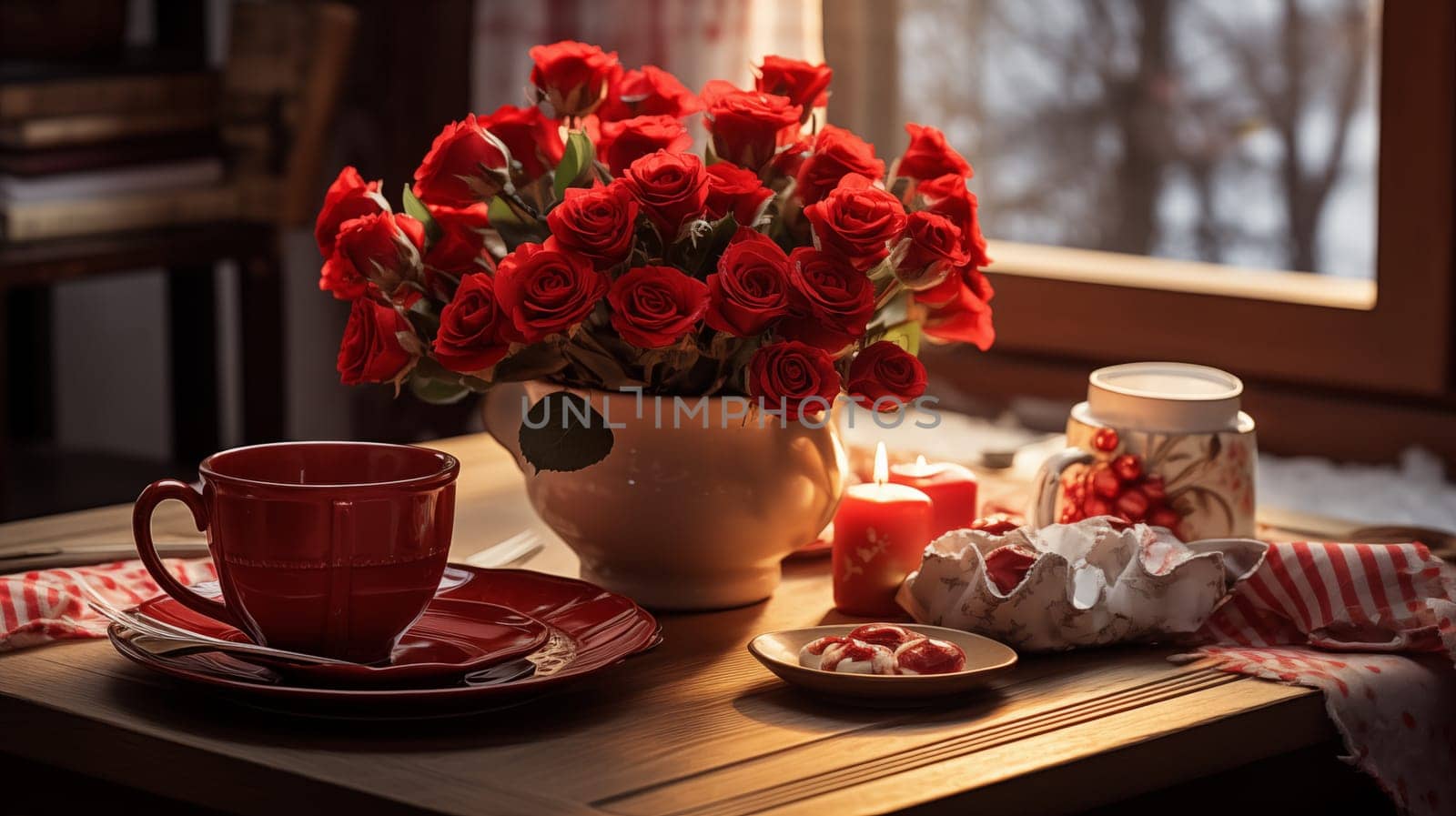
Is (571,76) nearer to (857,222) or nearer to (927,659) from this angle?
(857,222)

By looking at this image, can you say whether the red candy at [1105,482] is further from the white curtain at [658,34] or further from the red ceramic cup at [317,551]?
the white curtain at [658,34]

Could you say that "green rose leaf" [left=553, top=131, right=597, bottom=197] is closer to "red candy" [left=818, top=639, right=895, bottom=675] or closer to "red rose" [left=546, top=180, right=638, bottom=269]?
"red rose" [left=546, top=180, right=638, bottom=269]

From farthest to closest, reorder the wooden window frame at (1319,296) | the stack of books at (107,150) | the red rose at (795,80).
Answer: the stack of books at (107,150), the wooden window frame at (1319,296), the red rose at (795,80)

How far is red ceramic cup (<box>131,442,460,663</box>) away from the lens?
2.84 feet

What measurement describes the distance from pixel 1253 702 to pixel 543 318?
1.31ft

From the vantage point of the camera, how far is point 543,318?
0.94m

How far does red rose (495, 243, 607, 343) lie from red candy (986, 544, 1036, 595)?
0.84 feet

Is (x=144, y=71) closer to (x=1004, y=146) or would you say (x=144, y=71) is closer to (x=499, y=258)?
(x=1004, y=146)

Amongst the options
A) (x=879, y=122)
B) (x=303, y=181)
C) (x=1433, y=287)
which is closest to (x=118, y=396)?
(x=303, y=181)

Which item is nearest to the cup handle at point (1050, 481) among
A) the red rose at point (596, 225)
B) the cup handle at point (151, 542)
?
the red rose at point (596, 225)

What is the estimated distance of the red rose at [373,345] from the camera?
1.00m

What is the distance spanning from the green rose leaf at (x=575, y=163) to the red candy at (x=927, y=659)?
0.32 meters

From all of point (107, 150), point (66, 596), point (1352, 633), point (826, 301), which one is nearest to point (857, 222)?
point (826, 301)

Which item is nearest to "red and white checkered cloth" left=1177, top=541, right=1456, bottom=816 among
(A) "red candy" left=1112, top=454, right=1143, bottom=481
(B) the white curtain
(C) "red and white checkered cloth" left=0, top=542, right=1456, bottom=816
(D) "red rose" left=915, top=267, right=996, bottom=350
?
(C) "red and white checkered cloth" left=0, top=542, right=1456, bottom=816
